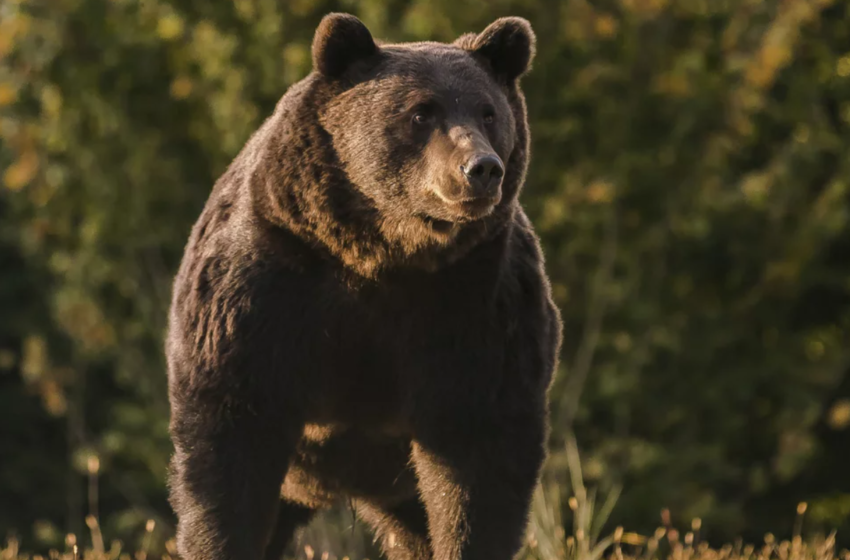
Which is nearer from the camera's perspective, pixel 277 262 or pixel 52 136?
pixel 277 262

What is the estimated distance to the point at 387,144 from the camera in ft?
16.3

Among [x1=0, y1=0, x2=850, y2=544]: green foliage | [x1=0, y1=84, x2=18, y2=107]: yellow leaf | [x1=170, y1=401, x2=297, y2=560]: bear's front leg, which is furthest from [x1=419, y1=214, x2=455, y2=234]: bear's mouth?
[x1=0, y1=84, x2=18, y2=107]: yellow leaf

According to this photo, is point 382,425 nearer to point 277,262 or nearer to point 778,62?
point 277,262

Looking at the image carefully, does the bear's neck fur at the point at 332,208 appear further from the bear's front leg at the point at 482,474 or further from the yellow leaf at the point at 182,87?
the yellow leaf at the point at 182,87

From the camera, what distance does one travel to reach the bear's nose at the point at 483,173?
458cm

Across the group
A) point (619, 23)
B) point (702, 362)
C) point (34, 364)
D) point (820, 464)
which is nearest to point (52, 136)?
point (34, 364)

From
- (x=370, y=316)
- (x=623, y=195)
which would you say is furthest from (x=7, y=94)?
(x=370, y=316)

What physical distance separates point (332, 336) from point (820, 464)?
13.7 metres

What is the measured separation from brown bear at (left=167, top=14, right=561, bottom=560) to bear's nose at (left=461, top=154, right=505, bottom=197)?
0.29m

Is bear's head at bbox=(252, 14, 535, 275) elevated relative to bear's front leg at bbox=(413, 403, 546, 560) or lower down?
elevated

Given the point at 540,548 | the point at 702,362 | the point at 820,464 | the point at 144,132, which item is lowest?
the point at 820,464

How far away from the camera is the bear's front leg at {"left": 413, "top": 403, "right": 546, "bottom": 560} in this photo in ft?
16.6

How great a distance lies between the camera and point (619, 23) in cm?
1706

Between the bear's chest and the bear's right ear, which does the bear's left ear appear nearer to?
the bear's right ear
